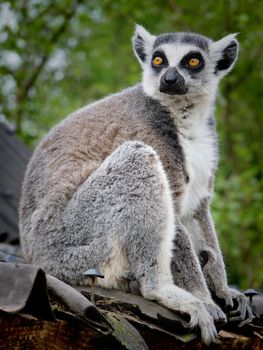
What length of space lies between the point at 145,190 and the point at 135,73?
33.8ft

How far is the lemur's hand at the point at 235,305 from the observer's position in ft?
17.3

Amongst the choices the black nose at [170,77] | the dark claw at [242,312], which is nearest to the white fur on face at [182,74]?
the black nose at [170,77]

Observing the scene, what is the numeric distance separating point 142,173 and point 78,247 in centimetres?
70

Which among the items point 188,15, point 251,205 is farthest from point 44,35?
point 251,205

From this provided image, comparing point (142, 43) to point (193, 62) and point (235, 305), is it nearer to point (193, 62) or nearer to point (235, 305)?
point (193, 62)

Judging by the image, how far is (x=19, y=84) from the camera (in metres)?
13.9

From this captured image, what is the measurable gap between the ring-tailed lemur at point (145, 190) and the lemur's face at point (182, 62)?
0.01 m

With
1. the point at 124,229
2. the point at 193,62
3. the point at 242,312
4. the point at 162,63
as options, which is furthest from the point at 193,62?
the point at 242,312

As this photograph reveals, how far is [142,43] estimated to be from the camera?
22.8ft

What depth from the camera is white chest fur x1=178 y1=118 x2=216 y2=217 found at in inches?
233

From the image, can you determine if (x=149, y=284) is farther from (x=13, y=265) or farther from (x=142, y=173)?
(x=13, y=265)

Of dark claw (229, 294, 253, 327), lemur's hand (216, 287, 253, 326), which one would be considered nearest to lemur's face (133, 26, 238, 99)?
lemur's hand (216, 287, 253, 326)

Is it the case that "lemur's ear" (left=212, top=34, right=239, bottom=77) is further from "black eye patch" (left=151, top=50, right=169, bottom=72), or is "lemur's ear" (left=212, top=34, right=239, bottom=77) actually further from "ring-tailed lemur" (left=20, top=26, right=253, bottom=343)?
"black eye patch" (left=151, top=50, right=169, bottom=72)

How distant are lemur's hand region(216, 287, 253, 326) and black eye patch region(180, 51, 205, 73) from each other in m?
1.94
